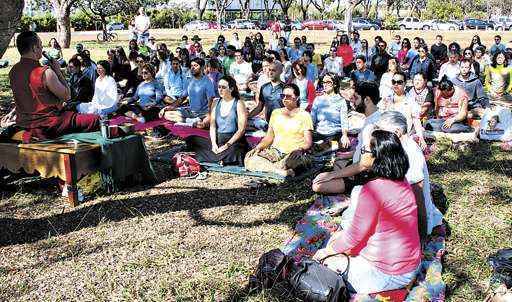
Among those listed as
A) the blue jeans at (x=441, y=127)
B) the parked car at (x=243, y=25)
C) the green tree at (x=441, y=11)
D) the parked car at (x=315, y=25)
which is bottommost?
the blue jeans at (x=441, y=127)

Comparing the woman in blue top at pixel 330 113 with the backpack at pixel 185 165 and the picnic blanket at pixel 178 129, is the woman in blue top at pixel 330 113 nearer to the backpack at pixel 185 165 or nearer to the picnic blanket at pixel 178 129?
the picnic blanket at pixel 178 129

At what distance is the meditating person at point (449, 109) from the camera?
826cm

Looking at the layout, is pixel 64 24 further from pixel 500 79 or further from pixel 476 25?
pixel 476 25

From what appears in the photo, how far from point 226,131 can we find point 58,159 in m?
2.27

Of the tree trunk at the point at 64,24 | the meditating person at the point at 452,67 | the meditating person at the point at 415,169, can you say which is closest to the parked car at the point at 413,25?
the tree trunk at the point at 64,24

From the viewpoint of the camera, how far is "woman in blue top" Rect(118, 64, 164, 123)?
9828 millimetres

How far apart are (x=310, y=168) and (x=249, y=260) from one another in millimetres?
2420

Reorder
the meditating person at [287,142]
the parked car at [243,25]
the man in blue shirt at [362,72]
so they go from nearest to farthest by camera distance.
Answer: the meditating person at [287,142], the man in blue shirt at [362,72], the parked car at [243,25]

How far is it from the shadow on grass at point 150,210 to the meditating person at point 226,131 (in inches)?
35.7

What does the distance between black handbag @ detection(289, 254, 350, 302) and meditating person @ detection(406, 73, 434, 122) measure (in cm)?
517

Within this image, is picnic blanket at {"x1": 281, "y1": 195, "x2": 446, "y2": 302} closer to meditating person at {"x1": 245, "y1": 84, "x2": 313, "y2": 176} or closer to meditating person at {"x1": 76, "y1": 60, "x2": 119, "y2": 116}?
meditating person at {"x1": 245, "y1": 84, "x2": 313, "y2": 176}

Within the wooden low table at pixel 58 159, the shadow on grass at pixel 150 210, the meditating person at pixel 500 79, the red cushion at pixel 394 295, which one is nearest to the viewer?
the red cushion at pixel 394 295

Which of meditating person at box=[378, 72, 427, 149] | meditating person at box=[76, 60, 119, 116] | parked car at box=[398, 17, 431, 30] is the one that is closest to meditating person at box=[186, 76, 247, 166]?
meditating person at box=[378, 72, 427, 149]

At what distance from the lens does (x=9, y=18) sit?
197 inches
